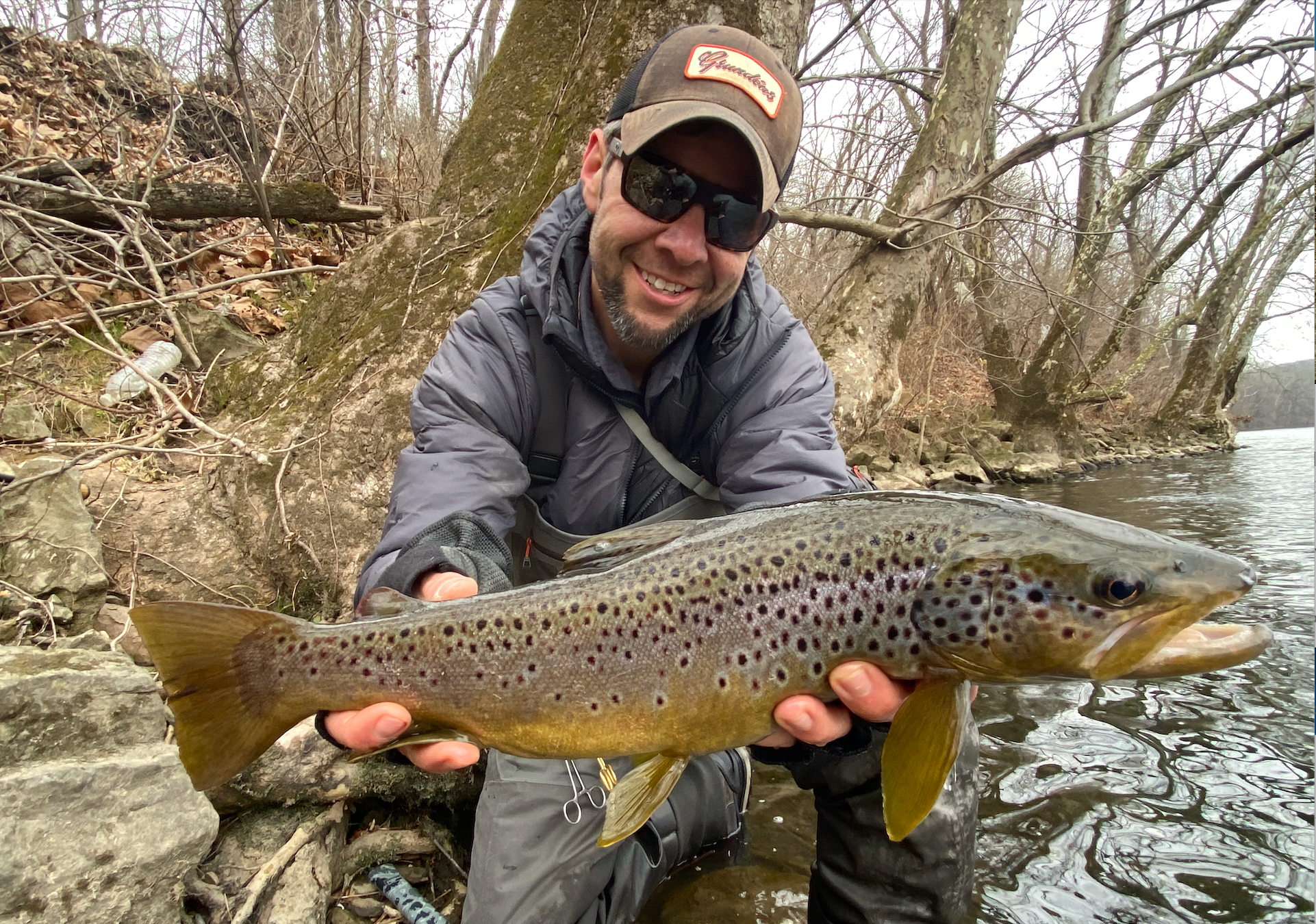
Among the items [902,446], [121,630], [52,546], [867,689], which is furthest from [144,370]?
[902,446]

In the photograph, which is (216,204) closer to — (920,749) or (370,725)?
(370,725)

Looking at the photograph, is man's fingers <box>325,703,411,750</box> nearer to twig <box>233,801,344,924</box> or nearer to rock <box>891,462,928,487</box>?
twig <box>233,801,344,924</box>

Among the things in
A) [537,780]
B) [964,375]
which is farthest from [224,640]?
[964,375]

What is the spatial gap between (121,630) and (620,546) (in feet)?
9.42

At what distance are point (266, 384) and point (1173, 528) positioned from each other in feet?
30.8

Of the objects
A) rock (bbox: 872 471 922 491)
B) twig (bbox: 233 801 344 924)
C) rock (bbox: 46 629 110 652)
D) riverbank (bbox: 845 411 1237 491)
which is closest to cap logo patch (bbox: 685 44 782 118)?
twig (bbox: 233 801 344 924)

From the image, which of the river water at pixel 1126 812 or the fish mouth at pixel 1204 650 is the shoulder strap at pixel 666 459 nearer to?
the river water at pixel 1126 812

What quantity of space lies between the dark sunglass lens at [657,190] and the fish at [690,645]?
129 cm

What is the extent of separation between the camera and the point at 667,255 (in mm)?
2760

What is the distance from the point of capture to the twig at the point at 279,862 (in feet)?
7.30

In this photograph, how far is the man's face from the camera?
2.70 metres

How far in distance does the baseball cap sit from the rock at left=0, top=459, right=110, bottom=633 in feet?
10.5

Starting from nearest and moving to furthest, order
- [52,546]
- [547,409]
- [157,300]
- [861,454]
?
[547,409] → [52,546] → [157,300] → [861,454]

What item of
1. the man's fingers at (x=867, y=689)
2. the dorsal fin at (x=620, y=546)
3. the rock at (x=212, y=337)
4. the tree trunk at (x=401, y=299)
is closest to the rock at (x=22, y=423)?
the tree trunk at (x=401, y=299)
